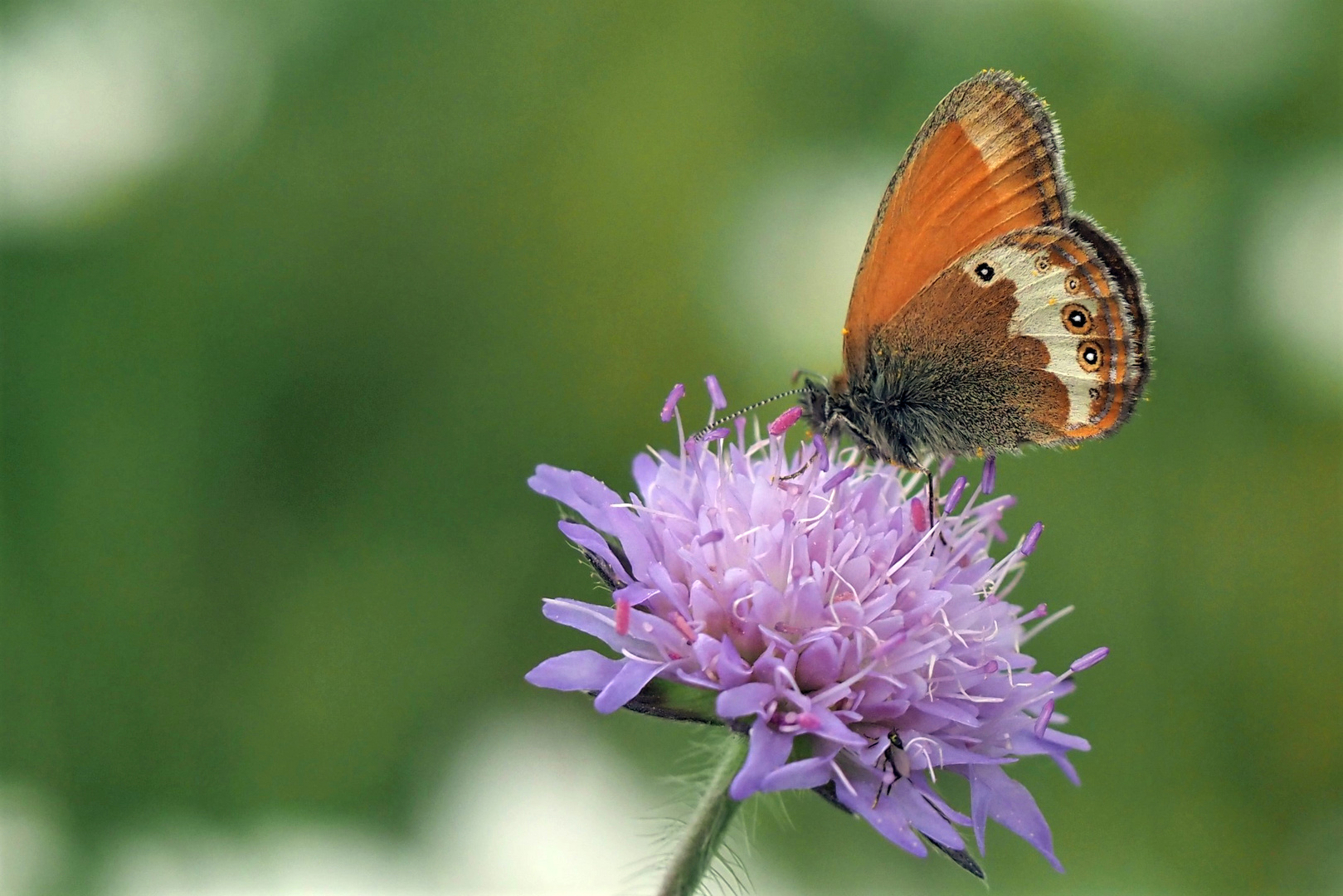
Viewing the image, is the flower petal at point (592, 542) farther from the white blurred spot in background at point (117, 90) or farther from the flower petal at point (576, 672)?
the white blurred spot in background at point (117, 90)

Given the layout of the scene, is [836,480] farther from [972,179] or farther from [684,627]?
[972,179]

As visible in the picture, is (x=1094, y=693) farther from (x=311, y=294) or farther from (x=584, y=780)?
(x=311, y=294)

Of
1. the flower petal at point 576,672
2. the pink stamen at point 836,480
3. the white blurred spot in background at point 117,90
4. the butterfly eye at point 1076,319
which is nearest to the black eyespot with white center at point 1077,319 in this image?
the butterfly eye at point 1076,319

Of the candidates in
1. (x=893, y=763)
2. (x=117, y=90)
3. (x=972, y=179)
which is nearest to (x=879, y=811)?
(x=893, y=763)

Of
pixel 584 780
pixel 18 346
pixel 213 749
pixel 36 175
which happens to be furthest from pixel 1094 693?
pixel 36 175

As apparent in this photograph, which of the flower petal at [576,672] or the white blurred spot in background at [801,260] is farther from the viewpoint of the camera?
the white blurred spot in background at [801,260]

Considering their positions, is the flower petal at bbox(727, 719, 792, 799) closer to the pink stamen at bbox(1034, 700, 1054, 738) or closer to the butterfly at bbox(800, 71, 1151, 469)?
the pink stamen at bbox(1034, 700, 1054, 738)

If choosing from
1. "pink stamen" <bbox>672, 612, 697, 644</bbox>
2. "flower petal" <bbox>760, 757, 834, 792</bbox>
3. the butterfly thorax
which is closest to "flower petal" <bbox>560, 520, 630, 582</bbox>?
"pink stamen" <bbox>672, 612, 697, 644</bbox>
